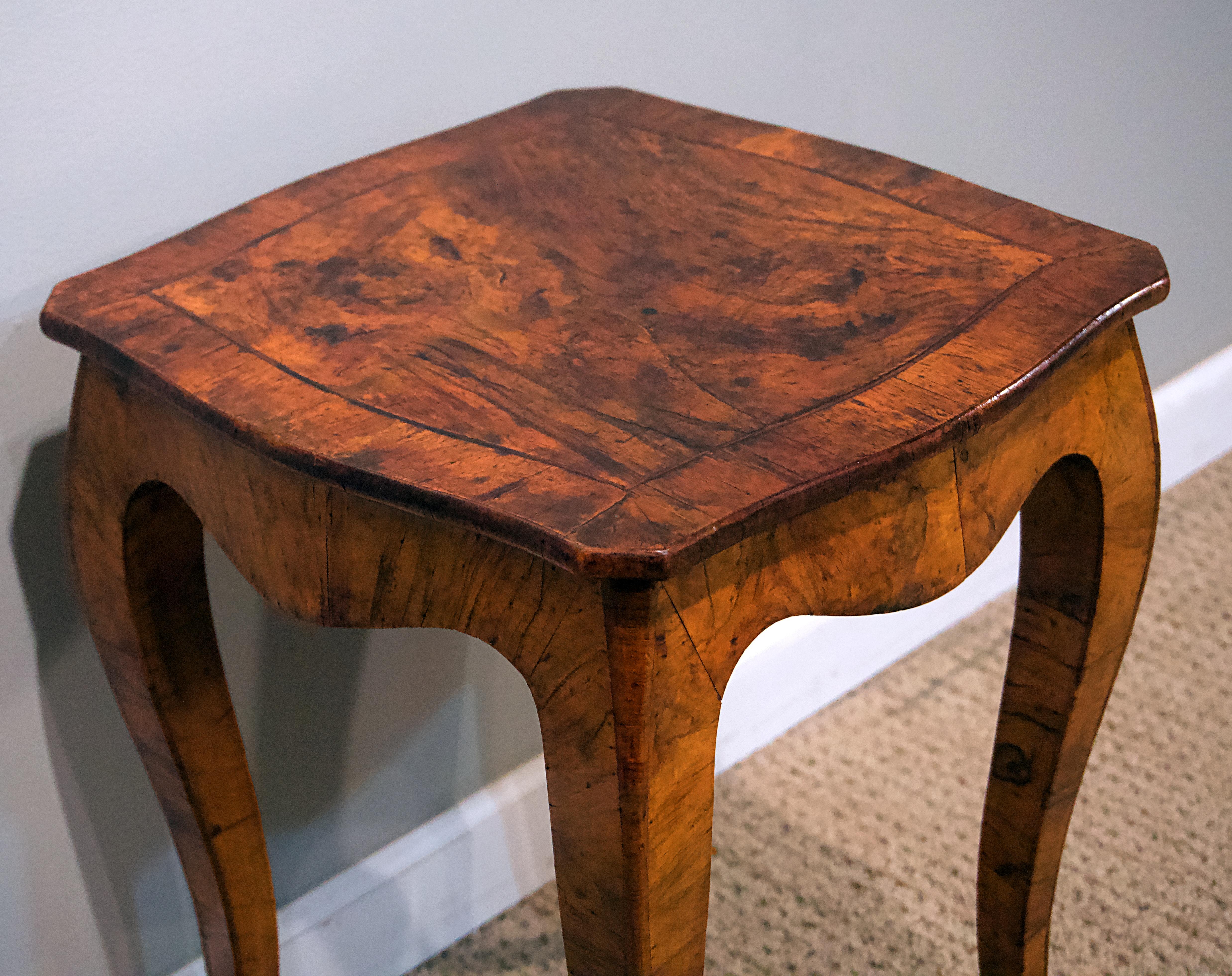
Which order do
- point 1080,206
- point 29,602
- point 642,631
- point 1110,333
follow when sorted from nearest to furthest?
point 642,631
point 1110,333
point 29,602
point 1080,206

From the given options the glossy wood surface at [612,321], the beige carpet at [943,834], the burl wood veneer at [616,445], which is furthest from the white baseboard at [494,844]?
the glossy wood surface at [612,321]

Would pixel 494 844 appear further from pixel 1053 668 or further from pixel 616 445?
pixel 616 445

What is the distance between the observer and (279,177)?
28.5 inches

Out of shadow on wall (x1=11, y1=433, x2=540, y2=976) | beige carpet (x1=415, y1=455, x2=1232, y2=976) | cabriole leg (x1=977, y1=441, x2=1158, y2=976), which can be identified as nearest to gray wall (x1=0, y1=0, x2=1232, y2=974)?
shadow on wall (x1=11, y1=433, x2=540, y2=976)

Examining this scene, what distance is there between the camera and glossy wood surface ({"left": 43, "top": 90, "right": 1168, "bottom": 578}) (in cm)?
41

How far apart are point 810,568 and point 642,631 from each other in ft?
0.28

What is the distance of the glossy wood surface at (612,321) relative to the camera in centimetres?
41

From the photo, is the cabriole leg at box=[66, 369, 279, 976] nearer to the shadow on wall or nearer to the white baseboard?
the shadow on wall

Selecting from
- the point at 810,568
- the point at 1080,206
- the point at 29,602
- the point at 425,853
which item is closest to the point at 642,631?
the point at 810,568

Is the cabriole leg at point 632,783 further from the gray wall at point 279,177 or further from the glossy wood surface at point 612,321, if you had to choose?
the gray wall at point 279,177

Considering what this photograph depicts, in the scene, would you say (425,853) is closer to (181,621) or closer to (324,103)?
(181,621)

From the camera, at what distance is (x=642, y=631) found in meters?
Result: 0.39

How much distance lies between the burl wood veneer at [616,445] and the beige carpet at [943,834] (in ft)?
0.72

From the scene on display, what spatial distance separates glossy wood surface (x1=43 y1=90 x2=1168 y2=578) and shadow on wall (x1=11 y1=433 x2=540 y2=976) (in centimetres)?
18
